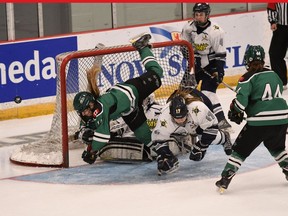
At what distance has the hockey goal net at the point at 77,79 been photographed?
6.11 meters

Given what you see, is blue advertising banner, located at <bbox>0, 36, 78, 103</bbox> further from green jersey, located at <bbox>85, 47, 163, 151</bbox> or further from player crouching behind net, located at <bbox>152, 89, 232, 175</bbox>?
player crouching behind net, located at <bbox>152, 89, 232, 175</bbox>

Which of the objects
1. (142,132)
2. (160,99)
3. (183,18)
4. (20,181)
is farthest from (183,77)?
(183,18)

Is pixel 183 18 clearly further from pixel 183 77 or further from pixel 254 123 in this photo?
pixel 254 123

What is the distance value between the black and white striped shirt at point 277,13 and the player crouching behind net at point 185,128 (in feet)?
9.44

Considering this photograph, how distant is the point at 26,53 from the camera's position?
7.89 m

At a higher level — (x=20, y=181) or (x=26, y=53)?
(x=26, y=53)

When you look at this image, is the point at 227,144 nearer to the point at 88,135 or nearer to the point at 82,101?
the point at 88,135

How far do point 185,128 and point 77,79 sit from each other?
3.36ft

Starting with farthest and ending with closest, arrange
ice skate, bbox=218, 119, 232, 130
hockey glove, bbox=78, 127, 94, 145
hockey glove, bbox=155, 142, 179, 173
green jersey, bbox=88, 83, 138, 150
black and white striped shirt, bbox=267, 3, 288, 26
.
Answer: black and white striped shirt, bbox=267, 3, 288, 26 → ice skate, bbox=218, 119, 232, 130 → hockey glove, bbox=78, 127, 94, 145 → hockey glove, bbox=155, 142, 179, 173 → green jersey, bbox=88, 83, 138, 150

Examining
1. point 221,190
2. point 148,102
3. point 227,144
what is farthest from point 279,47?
point 221,190

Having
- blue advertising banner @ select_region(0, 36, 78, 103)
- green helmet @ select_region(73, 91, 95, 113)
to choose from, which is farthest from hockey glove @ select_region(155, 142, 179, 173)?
blue advertising banner @ select_region(0, 36, 78, 103)

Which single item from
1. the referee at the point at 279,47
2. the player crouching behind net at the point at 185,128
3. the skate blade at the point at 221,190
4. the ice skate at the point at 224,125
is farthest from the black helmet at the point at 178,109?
the referee at the point at 279,47

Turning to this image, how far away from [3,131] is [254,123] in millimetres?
3100

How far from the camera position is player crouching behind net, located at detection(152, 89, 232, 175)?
18.4ft
